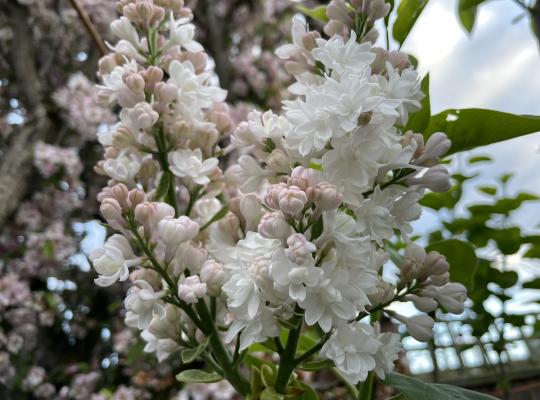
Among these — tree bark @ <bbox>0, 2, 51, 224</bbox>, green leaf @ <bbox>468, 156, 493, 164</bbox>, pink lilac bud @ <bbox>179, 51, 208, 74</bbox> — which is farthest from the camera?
tree bark @ <bbox>0, 2, 51, 224</bbox>

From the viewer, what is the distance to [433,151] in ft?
1.18

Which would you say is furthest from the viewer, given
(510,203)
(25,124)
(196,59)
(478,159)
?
(25,124)

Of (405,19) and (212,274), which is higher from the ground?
(405,19)

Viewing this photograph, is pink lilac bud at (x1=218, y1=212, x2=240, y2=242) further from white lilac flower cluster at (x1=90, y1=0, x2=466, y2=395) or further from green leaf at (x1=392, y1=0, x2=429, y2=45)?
green leaf at (x1=392, y1=0, x2=429, y2=45)

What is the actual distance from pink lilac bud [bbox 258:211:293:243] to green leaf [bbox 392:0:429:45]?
253 mm

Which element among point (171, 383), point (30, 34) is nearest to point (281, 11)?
point (30, 34)

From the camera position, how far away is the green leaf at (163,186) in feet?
1.50

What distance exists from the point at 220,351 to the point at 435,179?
22cm

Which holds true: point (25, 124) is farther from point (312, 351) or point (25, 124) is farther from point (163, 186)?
point (312, 351)

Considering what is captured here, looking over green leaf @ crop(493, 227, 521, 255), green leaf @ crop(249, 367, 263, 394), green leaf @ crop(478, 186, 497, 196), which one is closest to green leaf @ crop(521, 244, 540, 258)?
green leaf @ crop(493, 227, 521, 255)

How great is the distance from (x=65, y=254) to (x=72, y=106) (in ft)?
2.16

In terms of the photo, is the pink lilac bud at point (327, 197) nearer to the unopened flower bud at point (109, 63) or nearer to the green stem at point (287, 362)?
the green stem at point (287, 362)

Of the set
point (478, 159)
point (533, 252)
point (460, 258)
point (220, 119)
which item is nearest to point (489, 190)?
point (478, 159)

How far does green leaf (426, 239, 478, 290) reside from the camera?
472mm
